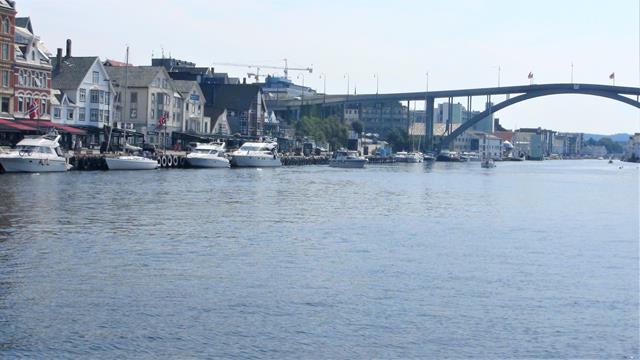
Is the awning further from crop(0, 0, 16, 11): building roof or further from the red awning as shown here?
crop(0, 0, 16, 11): building roof

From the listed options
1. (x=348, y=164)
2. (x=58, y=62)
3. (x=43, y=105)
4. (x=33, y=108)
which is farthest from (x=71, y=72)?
(x=348, y=164)

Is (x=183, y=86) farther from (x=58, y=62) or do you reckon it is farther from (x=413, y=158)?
(x=413, y=158)

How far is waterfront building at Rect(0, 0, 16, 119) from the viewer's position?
2940 inches

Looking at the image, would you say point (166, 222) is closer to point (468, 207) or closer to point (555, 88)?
point (468, 207)

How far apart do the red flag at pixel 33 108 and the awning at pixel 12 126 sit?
2100mm

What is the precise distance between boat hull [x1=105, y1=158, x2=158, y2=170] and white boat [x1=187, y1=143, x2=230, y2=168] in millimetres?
7633

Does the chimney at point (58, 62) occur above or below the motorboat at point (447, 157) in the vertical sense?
above

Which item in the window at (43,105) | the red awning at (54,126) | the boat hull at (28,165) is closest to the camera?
the boat hull at (28,165)

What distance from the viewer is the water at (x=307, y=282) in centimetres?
1878

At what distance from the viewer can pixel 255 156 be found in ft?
320

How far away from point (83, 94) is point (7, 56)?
50.5 ft

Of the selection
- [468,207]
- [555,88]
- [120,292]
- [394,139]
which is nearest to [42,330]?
[120,292]

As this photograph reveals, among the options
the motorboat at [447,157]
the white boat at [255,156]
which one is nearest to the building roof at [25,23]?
the white boat at [255,156]

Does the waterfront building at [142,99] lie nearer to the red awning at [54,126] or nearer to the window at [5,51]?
the red awning at [54,126]
